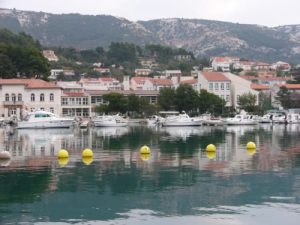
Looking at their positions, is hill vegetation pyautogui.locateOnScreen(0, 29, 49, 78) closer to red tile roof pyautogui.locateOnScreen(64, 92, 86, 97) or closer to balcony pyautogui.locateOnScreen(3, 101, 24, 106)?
red tile roof pyautogui.locateOnScreen(64, 92, 86, 97)

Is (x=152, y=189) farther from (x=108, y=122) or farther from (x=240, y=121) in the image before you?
(x=240, y=121)

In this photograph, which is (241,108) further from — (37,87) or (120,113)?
(37,87)

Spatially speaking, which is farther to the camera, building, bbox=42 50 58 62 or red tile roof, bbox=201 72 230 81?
building, bbox=42 50 58 62

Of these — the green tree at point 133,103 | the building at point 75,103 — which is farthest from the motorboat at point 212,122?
the building at point 75,103

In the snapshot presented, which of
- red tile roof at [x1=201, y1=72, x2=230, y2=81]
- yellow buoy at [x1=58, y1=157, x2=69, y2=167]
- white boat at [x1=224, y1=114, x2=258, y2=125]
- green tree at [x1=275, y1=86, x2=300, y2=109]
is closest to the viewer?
yellow buoy at [x1=58, y1=157, x2=69, y2=167]

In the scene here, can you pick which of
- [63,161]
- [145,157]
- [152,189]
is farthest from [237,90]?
[152,189]

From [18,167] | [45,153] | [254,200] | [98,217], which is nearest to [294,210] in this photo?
[254,200]

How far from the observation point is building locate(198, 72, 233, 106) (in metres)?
116

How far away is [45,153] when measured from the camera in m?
39.2

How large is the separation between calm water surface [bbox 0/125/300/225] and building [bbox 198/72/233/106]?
7856 centimetres

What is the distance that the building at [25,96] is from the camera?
9700cm

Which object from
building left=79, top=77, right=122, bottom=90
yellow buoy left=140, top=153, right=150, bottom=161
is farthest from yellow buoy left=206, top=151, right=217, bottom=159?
building left=79, top=77, right=122, bottom=90

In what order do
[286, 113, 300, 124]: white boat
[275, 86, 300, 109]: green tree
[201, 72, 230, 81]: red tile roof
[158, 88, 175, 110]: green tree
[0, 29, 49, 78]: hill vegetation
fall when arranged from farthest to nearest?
[275, 86, 300, 109]: green tree < [201, 72, 230, 81]: red tile roof < [158, 88, 175, 110]: green tree < [0, 29, 49, 78]: hill vegetation < [286, 113, 300, 124]: white boat

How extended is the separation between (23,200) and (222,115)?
84933 mm
